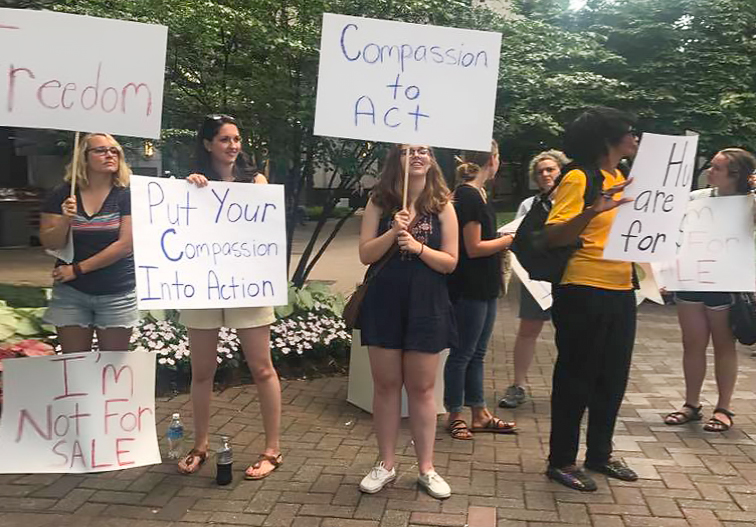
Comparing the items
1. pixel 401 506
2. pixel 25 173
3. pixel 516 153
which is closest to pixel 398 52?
pixel 401 506

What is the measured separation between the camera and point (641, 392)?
17.0 ft

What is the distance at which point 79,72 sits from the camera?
2.95 m

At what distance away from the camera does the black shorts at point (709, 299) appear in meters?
4.17

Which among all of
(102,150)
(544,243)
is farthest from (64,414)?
(544,243)

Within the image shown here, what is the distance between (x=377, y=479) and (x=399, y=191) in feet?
4.55

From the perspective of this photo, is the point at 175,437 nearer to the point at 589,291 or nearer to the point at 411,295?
the point at 411,295

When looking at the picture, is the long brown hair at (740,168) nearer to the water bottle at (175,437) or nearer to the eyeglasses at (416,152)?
the eyeglasses at (416,152)

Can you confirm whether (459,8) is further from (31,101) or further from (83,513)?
(83,513)

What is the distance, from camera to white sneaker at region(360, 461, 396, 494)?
3.25 metres

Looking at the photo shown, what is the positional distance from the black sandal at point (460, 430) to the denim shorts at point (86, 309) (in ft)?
6.50

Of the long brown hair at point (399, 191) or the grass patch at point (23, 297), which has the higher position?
the long brown hair at point (399, 191)

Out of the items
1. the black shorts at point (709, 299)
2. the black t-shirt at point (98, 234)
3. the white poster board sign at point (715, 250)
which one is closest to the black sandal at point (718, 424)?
the black shorts at point (709, 299)

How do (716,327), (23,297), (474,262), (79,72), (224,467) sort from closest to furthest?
(79,72) → (224,467) → (474,262) → (716,327) → (23,297)

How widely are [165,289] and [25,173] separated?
18.1 m
